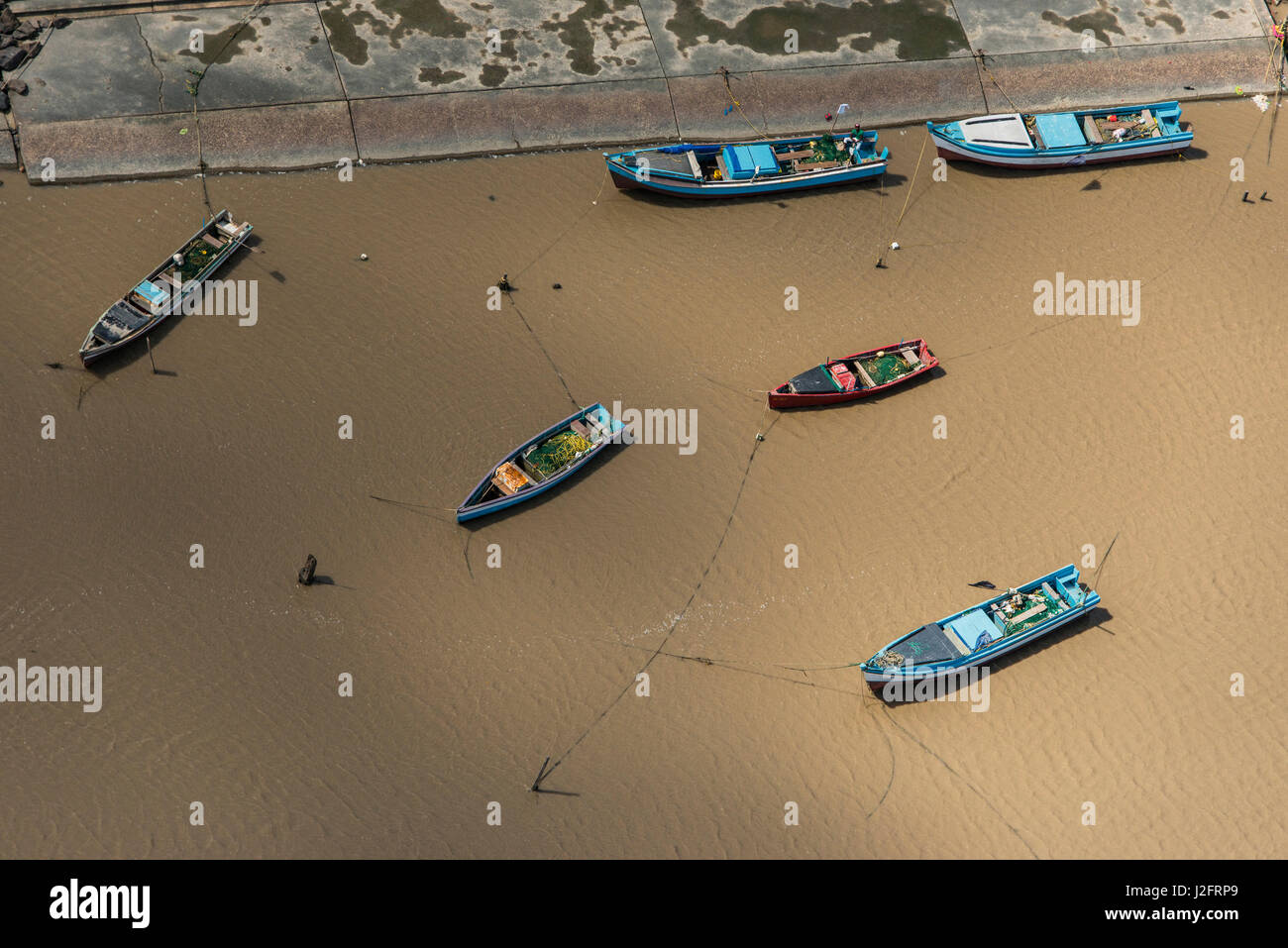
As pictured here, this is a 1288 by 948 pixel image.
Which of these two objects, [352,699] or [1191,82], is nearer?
[352,699]

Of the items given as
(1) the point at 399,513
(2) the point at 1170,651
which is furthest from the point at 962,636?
(1) the point at 399,513

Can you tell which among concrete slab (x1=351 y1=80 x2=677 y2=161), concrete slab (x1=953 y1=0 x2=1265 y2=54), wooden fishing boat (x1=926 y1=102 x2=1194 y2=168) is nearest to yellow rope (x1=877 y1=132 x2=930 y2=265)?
wooden fishing boat (x1=926 y1=102 x2=1194 y2=168)

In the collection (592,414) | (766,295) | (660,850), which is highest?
(766,295)

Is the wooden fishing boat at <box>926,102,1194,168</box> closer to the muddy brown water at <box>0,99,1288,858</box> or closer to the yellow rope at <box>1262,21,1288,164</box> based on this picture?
the muddy brown water at <box>0,99,1288,858</box>

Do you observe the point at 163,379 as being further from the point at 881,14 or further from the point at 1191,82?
the point at 1191,82

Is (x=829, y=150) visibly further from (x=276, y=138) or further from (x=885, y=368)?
(x=276, y=138)

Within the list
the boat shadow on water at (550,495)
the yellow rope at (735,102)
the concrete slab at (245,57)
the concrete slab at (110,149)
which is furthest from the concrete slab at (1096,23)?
the concrete slab at (110,149)

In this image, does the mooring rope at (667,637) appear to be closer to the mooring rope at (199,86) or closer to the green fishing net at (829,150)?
the green fishing net at (829,150)
